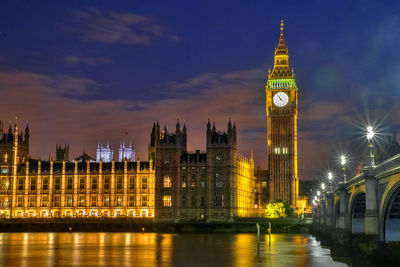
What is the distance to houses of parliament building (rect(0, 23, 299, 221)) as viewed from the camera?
14962 centimetres

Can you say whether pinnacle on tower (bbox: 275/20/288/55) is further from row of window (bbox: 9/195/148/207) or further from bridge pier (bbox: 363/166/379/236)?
bridge pier (bbox: 363/166/379/236)

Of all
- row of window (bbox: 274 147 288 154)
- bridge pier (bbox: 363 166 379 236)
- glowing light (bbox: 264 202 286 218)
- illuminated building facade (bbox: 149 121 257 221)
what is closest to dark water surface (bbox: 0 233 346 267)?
bridge pier (bbox: 363 166 379 236)

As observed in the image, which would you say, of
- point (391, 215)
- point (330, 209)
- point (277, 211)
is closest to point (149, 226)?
point (277, 211)

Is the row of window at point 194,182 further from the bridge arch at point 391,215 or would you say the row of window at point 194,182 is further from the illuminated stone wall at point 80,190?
the bridge arch at point 391,215

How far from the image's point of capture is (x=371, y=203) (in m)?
50.1

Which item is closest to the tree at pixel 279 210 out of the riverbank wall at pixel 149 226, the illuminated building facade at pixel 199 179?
the illuminated building facade at pixel 199 179

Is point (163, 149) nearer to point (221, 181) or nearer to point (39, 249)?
point (221, 181)

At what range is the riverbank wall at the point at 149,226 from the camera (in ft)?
416

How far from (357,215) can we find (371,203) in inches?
966

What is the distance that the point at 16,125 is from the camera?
17825cm

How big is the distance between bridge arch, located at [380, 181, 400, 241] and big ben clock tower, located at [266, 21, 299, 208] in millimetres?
115873

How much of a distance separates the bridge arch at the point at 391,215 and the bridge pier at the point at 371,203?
75cm

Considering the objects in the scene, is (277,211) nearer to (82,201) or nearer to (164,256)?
(82,201)

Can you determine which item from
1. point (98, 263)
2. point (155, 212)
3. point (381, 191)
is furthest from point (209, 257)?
point (155, 212)
